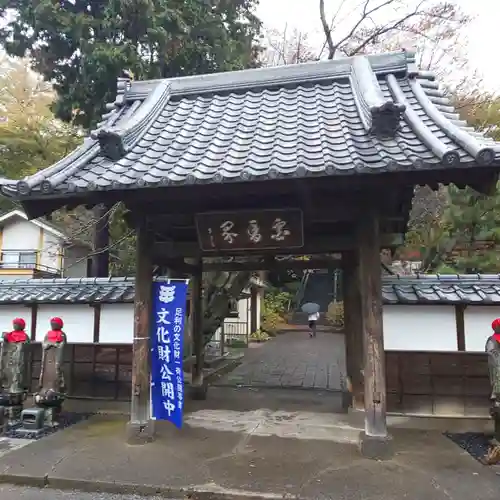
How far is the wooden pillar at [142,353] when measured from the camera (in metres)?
6.18

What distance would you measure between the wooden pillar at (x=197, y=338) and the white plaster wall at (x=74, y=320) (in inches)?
81.7

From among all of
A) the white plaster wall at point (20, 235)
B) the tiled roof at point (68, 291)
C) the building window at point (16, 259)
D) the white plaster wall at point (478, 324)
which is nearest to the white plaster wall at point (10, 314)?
the tiled roof at point (68, 291)

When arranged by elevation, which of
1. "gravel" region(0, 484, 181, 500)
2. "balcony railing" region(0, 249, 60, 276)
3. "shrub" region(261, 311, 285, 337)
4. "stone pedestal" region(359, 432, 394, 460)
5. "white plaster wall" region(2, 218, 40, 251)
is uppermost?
"white plaster wall" region(2, 218, 40, 251)

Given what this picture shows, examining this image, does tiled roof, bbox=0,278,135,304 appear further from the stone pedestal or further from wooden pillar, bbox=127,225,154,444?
the stone pedestal

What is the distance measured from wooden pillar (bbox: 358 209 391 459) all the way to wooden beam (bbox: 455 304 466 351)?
2195mm

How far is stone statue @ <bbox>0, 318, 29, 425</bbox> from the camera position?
23.4ft

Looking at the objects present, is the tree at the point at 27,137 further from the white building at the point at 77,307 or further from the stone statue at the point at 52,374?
the stone statue at the point at 52,374

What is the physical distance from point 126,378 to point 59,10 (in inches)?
399

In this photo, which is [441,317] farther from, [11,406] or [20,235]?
[20,235]

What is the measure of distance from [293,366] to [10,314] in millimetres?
9465

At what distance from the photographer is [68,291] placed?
28.5 ft

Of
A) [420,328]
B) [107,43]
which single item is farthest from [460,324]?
[107,43]

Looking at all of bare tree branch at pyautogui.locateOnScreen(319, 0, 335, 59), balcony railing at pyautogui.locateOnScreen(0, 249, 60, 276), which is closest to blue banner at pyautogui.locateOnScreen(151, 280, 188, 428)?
bare tree branch at pyautogui.locateOnScreen(319, 0, 335, 59)

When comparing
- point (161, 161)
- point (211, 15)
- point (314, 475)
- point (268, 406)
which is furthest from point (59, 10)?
point (314, 475)
